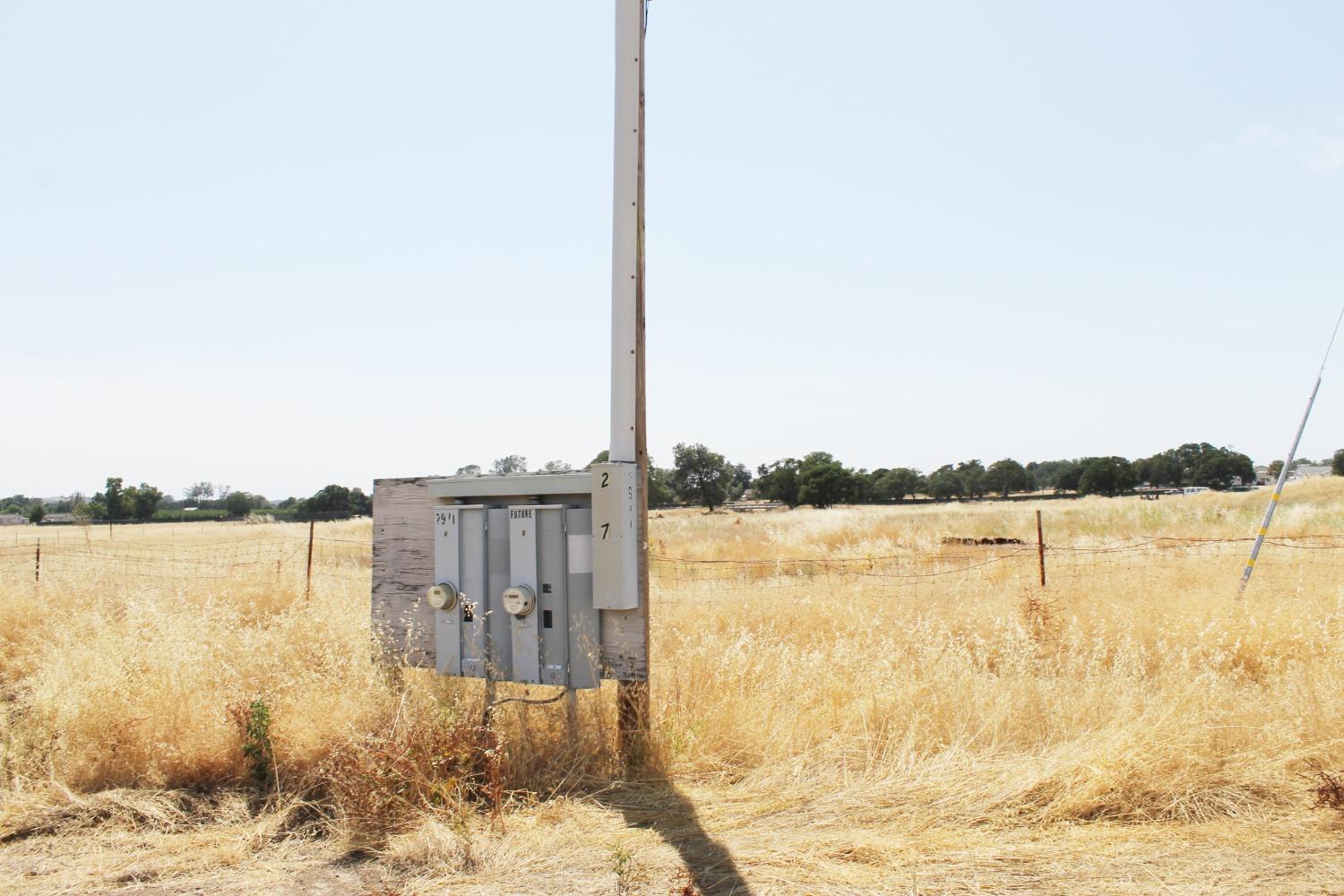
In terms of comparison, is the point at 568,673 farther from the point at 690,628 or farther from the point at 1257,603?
the point at 1257,603

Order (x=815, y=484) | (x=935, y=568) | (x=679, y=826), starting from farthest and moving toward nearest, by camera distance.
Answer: (x=815, y=484) → (x=935, y=568) → (x=679, y=826)

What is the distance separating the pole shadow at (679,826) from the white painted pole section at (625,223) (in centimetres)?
174

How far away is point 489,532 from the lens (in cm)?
518

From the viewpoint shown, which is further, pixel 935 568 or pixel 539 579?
pixel 935 568

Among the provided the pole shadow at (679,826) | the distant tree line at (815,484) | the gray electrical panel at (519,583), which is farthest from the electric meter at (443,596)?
the distant tree line at (815,484)

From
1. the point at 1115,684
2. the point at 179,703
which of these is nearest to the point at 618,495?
the point at 179,703

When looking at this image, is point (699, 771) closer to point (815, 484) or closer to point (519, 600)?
point (519, 600)

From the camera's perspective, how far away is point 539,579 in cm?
498

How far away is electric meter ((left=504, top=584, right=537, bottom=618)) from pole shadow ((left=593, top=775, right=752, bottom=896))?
3.44 ft

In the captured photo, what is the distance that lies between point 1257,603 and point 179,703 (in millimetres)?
8666

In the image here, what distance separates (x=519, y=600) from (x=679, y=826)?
59.1 inches

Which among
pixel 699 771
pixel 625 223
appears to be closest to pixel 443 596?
pixel 699 771

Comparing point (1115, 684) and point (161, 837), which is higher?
point (1115, 684)

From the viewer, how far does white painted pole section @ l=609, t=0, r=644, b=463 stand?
508 centimetres
